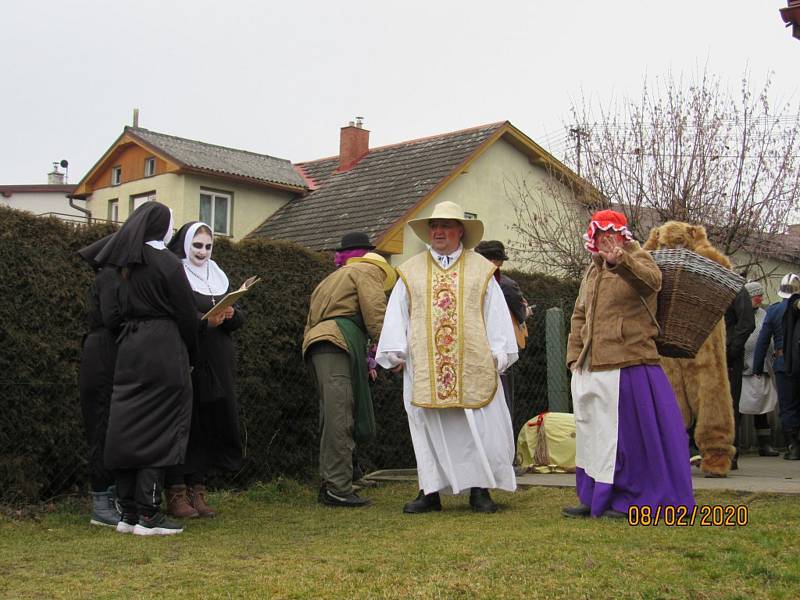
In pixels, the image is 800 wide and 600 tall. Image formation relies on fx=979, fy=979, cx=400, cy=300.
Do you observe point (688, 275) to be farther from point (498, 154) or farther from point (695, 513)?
point (498, 154)

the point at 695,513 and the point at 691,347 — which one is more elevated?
the point at 691,347

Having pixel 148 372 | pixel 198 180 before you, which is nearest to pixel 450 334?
pixel 148 372

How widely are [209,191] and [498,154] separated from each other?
26.7ft

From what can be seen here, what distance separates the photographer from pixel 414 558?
464 cm

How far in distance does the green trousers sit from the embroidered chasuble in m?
0.76

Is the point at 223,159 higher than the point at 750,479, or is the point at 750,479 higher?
the point at 223,159

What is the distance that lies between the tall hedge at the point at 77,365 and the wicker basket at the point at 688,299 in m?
3.41

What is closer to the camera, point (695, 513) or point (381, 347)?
point (695, 513)

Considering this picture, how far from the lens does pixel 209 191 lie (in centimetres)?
2752

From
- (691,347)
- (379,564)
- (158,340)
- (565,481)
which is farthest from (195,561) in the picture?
(565,481)

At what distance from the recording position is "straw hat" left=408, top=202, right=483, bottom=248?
21.9ft

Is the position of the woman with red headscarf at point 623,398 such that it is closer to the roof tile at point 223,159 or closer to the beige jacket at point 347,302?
the beige jacket at point 347,302
